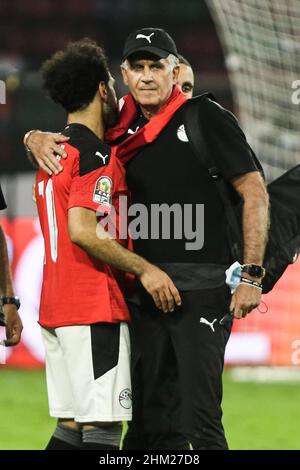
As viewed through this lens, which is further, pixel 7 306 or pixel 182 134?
pixel 7 306

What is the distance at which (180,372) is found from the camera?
437 cm

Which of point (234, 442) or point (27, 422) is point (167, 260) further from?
point (27, 422)

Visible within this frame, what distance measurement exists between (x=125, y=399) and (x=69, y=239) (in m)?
0.67

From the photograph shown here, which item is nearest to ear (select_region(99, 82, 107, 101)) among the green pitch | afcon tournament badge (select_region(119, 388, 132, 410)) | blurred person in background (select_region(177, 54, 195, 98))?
blurred person in background (select_region(177, 54, 195, 98))

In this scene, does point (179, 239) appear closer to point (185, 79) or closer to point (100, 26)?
point (185, 79)

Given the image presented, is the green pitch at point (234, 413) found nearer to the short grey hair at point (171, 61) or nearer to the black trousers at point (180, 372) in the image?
the black trousers at point (180, 372)

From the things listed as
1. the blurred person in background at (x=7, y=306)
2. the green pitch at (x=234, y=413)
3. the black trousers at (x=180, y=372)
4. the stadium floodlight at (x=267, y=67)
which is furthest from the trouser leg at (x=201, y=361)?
the stadium floodlight at (x=267, y=67)

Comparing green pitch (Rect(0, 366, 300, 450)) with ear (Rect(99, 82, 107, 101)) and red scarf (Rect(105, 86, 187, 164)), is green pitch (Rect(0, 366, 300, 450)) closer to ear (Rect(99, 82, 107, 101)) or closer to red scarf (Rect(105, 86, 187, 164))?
red scarf (Rect(105, 86, 187, 164))

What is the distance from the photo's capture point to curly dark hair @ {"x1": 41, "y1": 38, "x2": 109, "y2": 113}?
4355mm

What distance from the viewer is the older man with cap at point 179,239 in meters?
4.29

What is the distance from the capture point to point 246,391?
880cm

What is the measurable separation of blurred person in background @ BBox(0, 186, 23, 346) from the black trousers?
1.78ft

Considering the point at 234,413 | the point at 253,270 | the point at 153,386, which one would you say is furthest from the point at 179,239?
the point at 234,413
